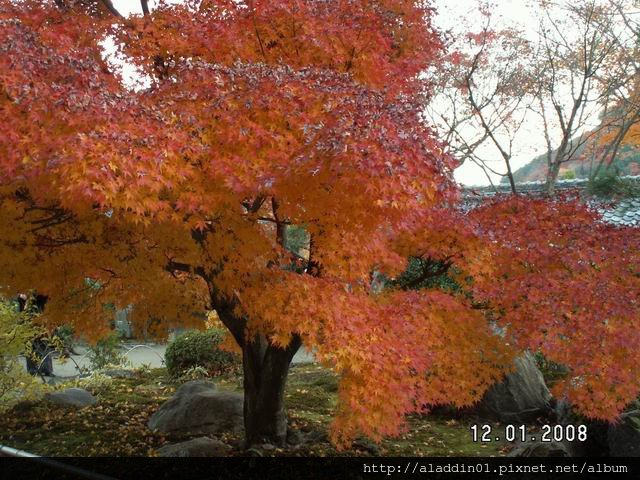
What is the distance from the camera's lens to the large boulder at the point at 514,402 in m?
9.76

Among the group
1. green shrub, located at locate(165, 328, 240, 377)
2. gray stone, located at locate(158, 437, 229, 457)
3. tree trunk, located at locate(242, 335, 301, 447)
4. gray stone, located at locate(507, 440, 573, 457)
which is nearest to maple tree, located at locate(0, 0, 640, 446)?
tree trunk, located at locate(242, 335, 301, 447)

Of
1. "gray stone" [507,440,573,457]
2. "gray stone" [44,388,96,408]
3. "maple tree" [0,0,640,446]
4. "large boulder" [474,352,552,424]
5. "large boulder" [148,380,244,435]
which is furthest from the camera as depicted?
"gray stone" [44,388,96,408]

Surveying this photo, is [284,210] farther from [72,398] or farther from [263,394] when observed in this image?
[72,398]

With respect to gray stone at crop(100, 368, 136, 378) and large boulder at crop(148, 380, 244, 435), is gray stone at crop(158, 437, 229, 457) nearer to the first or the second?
large boulder at crop(148, 380, 244, 435)

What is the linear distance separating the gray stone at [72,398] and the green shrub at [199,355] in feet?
8.67

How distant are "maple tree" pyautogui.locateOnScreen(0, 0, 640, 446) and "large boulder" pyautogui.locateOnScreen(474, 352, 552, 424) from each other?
370 centimetres

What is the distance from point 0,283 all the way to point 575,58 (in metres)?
11.7

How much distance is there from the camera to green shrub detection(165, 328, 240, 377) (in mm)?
13281

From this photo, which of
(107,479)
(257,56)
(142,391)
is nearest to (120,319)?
(142,391)

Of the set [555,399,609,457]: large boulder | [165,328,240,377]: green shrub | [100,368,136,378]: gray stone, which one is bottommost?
[555,399,609,457]: large boulder

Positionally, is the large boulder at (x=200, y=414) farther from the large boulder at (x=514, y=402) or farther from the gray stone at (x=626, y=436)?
the gray stone at (x=626, y=436)

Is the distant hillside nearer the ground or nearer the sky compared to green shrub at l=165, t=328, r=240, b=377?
nearer the sky

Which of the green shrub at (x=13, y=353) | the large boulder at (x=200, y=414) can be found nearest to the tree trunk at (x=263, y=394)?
the large boulder at (x=200, y=414)

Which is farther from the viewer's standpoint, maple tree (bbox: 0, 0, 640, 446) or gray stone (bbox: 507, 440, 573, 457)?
gray stone (bbox: 507, 440, 573, 457)
